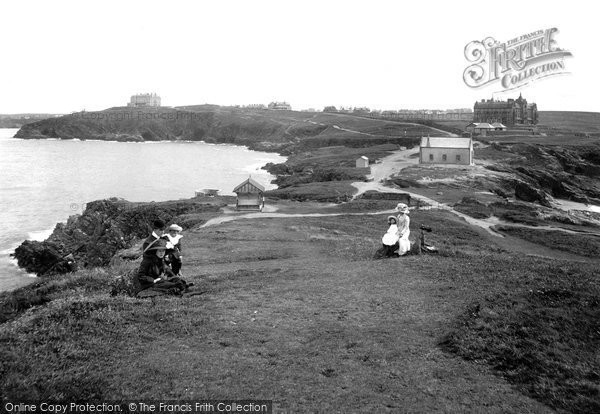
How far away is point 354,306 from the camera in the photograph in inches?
578

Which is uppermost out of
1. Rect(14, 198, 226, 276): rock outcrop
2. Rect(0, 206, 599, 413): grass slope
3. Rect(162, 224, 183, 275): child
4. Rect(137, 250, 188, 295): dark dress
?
Rect(162, 224, 183, 275): child

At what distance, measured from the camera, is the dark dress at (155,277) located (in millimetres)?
15461

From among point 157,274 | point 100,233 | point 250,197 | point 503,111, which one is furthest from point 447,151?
point 503,111

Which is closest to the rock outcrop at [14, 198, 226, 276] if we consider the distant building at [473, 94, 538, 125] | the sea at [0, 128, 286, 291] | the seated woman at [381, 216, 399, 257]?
the sea at [0, 128, 286, 291]

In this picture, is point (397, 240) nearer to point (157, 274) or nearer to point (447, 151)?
point (157, 274)

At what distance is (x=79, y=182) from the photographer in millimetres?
98062

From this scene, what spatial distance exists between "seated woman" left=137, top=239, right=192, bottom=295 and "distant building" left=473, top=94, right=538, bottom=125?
170 meters

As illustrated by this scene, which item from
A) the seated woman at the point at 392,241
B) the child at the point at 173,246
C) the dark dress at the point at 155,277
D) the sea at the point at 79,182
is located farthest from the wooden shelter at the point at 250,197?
the dark dress at the point at 155,277

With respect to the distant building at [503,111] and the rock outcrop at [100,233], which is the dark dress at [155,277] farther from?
the distant building at [503,111]

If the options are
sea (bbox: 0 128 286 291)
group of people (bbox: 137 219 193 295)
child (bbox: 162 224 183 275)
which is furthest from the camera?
sea (bbox: 0 128 286 291)

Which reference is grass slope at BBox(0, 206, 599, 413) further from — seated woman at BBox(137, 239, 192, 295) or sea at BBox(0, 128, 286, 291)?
sea at BBox(0, 128, 286, 291)

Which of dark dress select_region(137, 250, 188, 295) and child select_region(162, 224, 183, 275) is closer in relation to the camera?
dark dress select_region(137, 250, 188, 295)

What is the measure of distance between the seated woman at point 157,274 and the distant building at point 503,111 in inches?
6689

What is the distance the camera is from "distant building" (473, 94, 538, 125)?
16825cm
